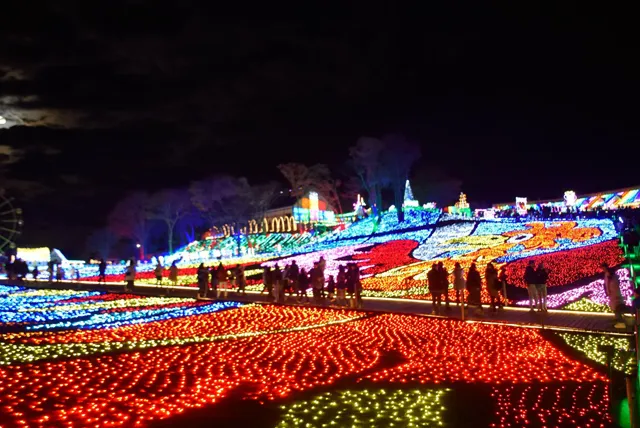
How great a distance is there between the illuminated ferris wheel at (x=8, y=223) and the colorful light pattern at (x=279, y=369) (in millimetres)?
37250

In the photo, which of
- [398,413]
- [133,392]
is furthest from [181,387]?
[398,413]

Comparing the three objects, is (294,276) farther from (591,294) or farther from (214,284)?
(591,294)

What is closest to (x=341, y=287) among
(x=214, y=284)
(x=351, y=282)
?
(x=351, y=282)

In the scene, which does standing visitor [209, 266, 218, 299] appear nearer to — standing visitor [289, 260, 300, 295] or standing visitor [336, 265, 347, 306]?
standing visitor [289, 260, 300, 295]

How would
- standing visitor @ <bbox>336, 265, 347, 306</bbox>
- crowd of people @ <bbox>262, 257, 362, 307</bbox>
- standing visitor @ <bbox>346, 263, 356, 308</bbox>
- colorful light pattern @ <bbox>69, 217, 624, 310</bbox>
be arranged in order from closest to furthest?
standing visitor @ <bbox>346, 263, 356, 308</bbox>
crowd of people @ <bbox>262, 257, 362, 307</bbox>
standing visitor @ <bbox>336, 265, 347, 306</bbox>
colorful light pattern @ <bbox>69, 217, 624, 310</bbox>

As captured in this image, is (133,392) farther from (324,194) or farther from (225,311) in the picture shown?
(324,194)

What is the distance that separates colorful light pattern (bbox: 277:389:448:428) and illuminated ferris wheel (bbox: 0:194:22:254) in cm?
4832

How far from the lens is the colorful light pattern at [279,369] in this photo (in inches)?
308

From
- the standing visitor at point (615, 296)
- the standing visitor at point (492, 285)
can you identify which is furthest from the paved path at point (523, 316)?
the standing visitor at point (492, 285)

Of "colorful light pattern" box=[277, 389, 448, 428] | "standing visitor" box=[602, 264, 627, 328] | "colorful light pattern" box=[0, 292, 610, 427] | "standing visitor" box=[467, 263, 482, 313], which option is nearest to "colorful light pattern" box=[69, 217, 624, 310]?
"standing visitor" box=[467, 263, 482, 313]

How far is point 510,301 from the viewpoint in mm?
20000

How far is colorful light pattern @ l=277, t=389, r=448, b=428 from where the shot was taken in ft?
23.8

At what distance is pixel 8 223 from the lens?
158 ft

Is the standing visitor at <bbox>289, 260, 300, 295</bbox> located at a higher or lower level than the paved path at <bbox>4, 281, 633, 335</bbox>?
higher
